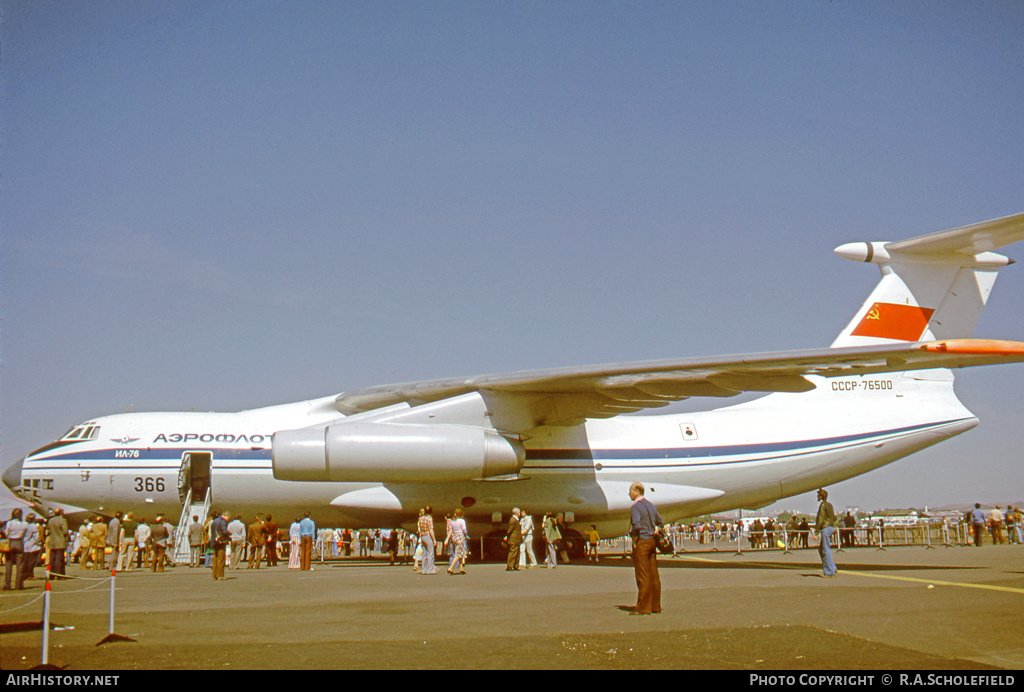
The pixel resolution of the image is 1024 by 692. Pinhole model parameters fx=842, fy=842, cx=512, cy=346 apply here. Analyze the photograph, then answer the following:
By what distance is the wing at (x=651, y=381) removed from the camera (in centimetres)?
1037

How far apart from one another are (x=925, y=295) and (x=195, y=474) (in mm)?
13770

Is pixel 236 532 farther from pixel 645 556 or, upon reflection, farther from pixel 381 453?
pixel 645 556

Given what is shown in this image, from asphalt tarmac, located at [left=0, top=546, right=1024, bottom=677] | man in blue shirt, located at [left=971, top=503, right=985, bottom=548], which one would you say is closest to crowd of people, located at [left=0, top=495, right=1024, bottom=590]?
asphalt tarmac, located at [left=0, top=546, right=1024, bottom=677]

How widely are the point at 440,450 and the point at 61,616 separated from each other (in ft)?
20.3

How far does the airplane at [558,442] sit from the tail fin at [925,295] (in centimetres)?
3

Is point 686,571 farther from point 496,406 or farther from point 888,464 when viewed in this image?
point 888,464

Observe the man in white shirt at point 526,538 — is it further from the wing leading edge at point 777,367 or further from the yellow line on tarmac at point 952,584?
the yellow line on tarmac at point 952,584

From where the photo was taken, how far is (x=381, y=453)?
41.4 feet

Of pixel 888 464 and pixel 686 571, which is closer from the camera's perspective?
pixel 686 571

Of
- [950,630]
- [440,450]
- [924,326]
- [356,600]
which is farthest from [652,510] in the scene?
[924,326]

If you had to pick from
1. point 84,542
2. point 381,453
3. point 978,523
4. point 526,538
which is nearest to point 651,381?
point 526,538

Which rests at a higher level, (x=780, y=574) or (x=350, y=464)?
(x=350, y=464)

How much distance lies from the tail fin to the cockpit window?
1437cm

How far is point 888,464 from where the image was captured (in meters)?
16.3
